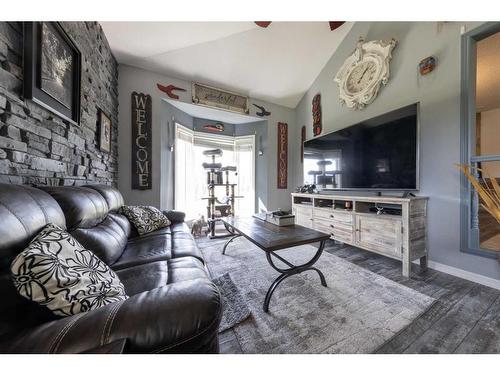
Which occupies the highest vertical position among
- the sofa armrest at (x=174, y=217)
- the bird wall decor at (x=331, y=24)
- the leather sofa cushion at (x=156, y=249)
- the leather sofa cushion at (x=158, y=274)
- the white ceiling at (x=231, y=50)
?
the bird wall decor at (x=331, y=24)

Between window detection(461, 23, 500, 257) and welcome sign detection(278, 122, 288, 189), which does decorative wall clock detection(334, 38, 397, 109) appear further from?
welcome sign detection(278, 122, 288, 189)

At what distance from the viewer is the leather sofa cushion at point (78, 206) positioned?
40.5 inches

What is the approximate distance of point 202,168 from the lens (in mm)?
3689

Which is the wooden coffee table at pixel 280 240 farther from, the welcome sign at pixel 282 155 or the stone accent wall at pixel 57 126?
the welcome sign at pixel 282 155

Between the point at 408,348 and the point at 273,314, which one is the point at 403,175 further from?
the point at 273,314

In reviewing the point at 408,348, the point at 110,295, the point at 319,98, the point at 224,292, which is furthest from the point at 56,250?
the point at 319,98

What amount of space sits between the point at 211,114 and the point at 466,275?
3848mm

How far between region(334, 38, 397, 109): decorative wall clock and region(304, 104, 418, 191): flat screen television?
44 cm

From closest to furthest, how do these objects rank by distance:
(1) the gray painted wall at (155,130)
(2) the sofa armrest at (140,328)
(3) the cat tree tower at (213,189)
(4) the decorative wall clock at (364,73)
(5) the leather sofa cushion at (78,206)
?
(2) the sofa armrest at (140,328) < (5) the leather sofa cushion at (78,206) < (4) the decorative wall clock at (364,73) < (1) the gray painted wall at (155,130) < (3) the cat tree tower at (213,189)

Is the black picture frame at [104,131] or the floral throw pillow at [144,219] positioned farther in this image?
the black picture frame at [104,131]

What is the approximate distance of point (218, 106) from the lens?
3168mm

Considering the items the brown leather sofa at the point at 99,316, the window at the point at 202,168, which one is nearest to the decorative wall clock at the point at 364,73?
the window at the point at 202,168

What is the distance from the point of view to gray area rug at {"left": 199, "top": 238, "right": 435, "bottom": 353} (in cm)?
98

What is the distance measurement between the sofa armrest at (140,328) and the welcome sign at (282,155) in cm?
334
